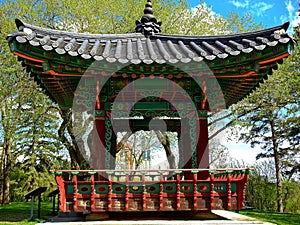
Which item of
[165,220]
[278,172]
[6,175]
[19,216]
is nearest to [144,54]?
[165,220]

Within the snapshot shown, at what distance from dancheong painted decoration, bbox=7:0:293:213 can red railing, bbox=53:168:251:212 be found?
17 mm

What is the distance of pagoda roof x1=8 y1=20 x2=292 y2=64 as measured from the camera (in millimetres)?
5336

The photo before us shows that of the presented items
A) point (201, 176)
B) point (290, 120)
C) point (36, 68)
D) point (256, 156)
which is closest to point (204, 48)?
point (201, 176)

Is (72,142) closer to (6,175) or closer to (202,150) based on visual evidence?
(6,175)

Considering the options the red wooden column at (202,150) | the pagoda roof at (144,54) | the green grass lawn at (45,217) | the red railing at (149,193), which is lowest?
the green grass lawn at (45,217)

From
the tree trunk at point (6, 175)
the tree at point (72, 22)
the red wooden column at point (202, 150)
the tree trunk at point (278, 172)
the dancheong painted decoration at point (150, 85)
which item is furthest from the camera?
the tree trunk at point (278, 172)

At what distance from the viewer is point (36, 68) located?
576 cm

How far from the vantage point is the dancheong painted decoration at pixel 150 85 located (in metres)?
5.46

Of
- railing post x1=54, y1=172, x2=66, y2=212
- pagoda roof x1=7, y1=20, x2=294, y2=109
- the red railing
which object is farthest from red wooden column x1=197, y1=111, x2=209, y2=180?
railing post x1=54, y1=172, x2=66, y2=212

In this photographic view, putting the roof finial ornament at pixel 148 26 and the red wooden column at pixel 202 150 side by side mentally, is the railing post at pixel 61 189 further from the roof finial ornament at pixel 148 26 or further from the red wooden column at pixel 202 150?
the roof finial ornament at pixel 148 26

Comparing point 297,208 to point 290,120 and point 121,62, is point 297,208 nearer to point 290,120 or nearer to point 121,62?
point 290,120

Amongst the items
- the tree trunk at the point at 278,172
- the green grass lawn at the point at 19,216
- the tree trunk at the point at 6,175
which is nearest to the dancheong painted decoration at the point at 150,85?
the green grass lawn at the point at 19,216

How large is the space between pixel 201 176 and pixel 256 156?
17065mm

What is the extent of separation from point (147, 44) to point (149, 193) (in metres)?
3.03
